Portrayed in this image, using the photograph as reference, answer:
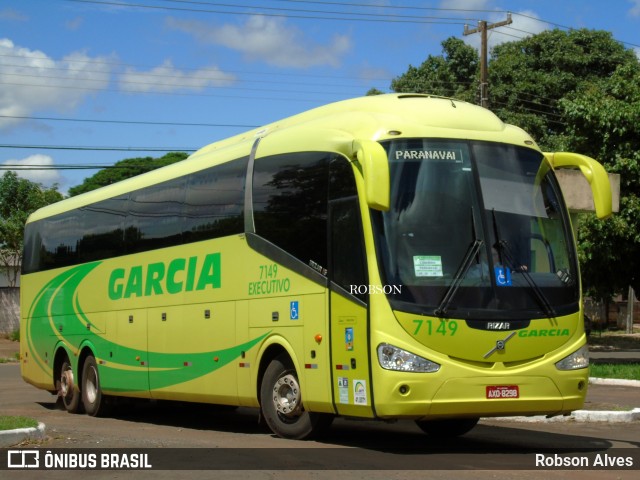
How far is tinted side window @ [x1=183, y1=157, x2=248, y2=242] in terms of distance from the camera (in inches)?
516

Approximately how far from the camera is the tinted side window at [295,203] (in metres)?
11.3

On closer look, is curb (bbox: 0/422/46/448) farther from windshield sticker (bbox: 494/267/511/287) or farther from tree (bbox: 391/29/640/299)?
tree (bbox: 391/29/640/299)

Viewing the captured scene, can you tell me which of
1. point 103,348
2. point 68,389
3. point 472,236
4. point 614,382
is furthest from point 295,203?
point 614,382

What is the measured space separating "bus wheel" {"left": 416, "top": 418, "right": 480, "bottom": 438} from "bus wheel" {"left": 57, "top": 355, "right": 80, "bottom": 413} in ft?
26.5

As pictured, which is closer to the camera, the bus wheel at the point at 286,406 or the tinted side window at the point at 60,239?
the bus wheel at the point at 286,406

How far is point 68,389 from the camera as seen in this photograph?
1869 centimetres

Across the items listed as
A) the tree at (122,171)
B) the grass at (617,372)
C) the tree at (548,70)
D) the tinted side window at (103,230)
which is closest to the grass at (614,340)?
the tree at (548,70)

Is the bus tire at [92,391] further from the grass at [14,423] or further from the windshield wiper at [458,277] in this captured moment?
the windshield wiper at [458,277]

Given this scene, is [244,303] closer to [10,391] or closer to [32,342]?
[32,342]

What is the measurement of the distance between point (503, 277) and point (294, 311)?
2.51m

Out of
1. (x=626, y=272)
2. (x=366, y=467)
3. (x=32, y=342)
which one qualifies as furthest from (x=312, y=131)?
(x=626, y=272)

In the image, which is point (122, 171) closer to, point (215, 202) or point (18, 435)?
point (215, 202)

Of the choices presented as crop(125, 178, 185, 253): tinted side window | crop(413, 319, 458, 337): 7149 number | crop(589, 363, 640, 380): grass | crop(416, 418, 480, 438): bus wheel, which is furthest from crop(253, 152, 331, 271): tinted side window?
crop(589, 363, 640, 380): grass

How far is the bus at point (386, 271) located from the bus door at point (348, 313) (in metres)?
0.02
